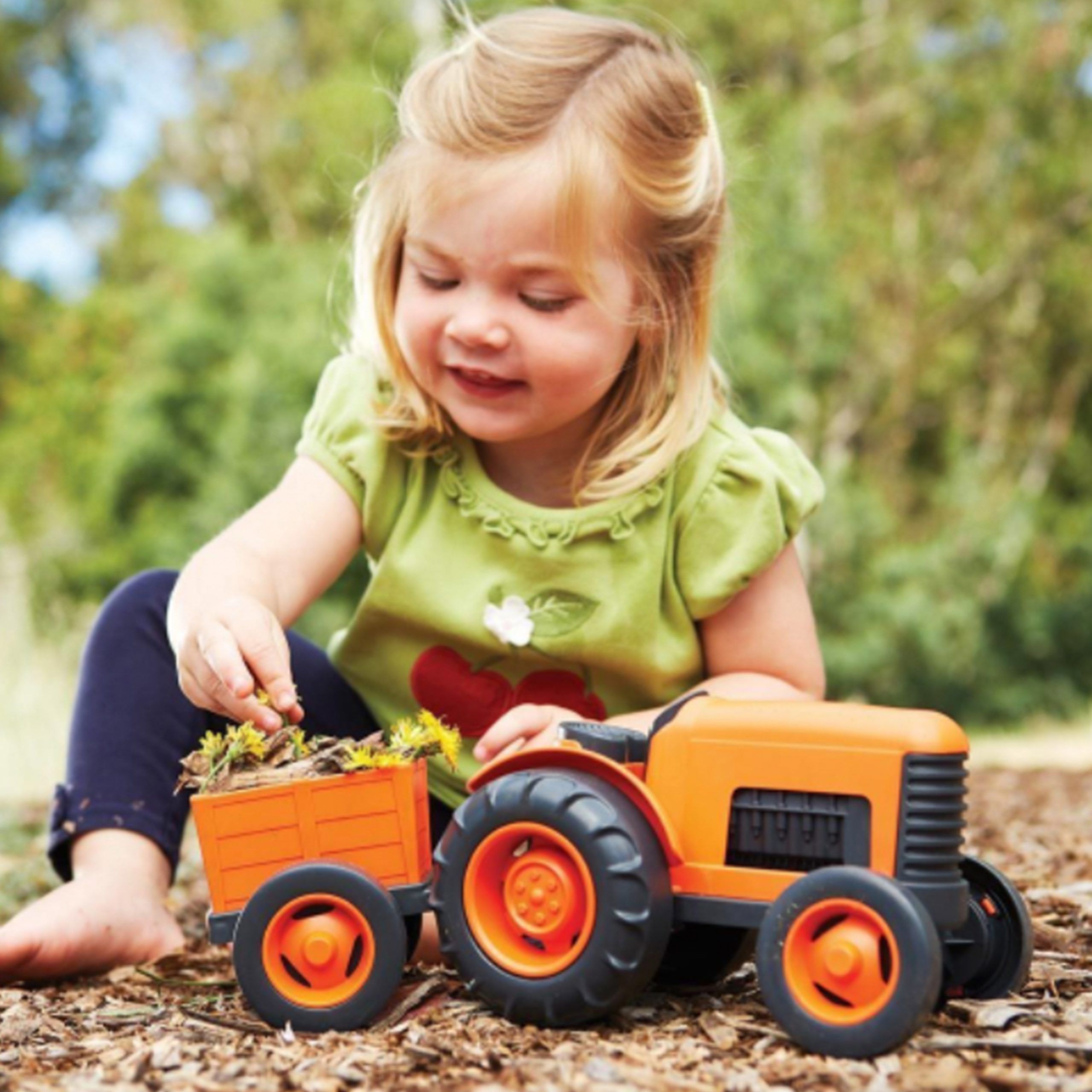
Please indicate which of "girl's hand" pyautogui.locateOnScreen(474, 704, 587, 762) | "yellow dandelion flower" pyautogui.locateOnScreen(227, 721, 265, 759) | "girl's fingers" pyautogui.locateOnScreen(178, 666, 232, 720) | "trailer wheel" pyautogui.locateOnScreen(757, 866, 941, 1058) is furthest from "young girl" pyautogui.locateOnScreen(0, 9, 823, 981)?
"trailer wheel" pyautogui.locateOnScreen(757, 866, 941, 1058)

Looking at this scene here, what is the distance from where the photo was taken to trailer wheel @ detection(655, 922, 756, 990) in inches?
76.7

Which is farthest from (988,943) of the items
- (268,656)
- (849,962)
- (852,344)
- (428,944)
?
(852,344)

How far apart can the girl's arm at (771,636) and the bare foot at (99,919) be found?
86 centimetres

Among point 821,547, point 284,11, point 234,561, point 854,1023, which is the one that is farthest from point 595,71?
point 284,11

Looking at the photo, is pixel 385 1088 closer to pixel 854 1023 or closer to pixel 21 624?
pixel 854 1023

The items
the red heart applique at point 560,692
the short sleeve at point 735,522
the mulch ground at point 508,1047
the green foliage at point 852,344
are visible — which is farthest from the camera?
the green foliage at point 852,344

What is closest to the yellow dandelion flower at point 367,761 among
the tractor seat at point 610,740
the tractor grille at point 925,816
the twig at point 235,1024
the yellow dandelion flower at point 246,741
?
the yellow dandelion flower at point 246,741

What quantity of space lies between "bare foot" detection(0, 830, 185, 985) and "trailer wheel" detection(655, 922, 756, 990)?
2.94 ft

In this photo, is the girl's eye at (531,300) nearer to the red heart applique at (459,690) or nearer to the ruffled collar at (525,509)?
the ruffled collar at (525,509)

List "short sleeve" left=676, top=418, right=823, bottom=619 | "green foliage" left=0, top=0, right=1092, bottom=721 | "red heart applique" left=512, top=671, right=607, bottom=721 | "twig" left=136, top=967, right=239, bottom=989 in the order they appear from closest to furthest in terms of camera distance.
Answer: "twig" left=136, top=967, right=239, bottom=989 < "short sleeve" left=676, top=418, right=823, bottom=619 < "red heart applique" left=512, top=671, right=607, bottom=721 < "green foliage" left=0, top=0, right=1092, bottom=721

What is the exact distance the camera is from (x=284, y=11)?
1858 cm

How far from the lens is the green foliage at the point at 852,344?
10688mm

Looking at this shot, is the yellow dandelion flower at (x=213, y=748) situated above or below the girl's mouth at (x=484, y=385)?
below

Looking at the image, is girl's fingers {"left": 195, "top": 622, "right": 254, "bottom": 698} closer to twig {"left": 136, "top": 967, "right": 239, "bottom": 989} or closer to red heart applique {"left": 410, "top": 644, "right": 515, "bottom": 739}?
twig {"left": 136, "top": 967, "right": 239, "bottom": 989}
